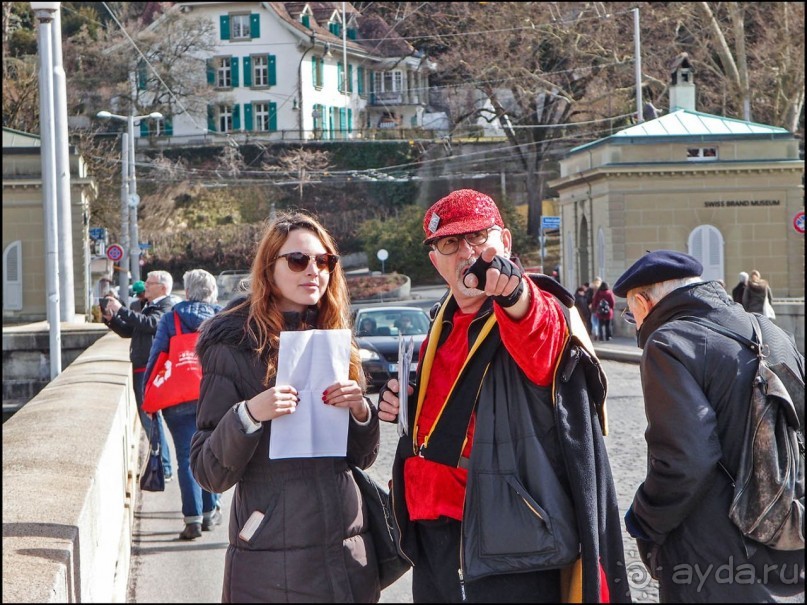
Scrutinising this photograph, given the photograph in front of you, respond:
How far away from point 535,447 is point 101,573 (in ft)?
6.88

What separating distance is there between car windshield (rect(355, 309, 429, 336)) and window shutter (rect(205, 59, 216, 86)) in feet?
159

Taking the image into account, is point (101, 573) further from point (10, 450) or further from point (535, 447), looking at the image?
point (535, 447)

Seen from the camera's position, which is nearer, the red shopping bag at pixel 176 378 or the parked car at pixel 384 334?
the red shopping bag at pixel 176 378

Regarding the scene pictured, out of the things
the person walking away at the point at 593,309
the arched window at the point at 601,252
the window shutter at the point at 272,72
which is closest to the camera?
the person walking away at the point at 593,309

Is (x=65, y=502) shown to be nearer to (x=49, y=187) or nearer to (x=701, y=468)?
(x=701, y=468)

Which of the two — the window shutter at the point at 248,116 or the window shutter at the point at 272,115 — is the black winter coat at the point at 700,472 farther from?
the window shutter at the point at 272,115

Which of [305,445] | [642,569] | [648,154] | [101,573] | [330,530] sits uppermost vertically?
[648,154]

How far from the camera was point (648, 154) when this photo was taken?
35281 mm

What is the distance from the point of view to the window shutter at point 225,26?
6856 centimetres

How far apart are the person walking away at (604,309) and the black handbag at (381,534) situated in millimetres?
27145

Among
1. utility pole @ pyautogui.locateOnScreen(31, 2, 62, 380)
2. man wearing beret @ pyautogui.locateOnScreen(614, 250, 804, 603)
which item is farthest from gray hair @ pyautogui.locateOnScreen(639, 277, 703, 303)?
utility pole @ pyautogui.locateOnScreen(31, 2, 62, 380)

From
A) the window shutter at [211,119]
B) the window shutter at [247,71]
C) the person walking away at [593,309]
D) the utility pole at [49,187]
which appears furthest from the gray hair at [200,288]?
the window shutter at [247,71]

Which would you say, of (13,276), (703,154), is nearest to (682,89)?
(703,154)

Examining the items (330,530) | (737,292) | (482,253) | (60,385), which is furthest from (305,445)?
(737,292)
